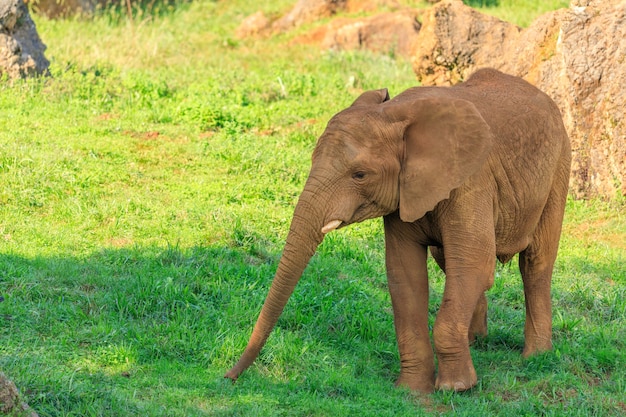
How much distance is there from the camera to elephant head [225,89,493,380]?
5914 millimetres

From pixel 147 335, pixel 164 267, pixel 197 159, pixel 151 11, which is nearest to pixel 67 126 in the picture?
pixel 197 159

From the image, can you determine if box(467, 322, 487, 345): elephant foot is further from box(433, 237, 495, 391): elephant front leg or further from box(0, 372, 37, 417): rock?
box(0, 372, 37, 417): rock

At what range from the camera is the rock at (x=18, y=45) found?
12.9 m

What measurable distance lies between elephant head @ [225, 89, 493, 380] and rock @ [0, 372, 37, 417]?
1.51m

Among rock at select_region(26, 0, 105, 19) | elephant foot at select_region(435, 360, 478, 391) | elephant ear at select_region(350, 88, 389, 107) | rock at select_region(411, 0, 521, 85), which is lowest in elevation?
rock at select_region(26, 0, 105, 19)

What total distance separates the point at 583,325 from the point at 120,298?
3.64m

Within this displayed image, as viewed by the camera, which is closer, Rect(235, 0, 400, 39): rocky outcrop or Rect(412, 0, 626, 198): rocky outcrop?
Rect(412, 0, 626, 198): rocky outcrop

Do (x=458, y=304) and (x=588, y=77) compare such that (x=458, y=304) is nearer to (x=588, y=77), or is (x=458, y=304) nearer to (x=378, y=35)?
(x=588, y=77)

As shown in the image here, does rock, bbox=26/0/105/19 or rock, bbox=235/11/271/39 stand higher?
rock, bbox=26/0/105/19

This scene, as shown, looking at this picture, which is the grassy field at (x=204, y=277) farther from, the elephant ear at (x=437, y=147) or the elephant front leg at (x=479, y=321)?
the elephant ear at (x=437, y=147)

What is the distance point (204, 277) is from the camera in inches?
315

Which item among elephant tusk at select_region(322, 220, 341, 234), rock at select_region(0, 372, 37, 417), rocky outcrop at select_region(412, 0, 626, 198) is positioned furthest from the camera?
rocky outcrop at select_region(412, 0, 626, 198)

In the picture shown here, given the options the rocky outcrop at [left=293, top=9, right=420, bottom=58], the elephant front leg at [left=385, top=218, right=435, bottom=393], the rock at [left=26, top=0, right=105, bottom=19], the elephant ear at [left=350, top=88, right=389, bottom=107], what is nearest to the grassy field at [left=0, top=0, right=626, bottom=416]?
the elephant front leg at [left=385, top=218, right=435, bottom=393]

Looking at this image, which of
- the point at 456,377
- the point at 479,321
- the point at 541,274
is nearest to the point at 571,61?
the point at 541,274
